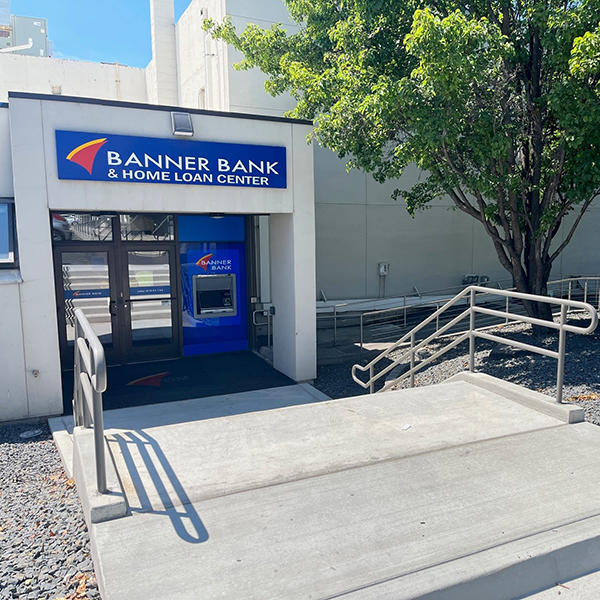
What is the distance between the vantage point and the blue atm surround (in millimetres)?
10281

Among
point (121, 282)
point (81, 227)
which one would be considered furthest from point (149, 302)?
point (81, 227)

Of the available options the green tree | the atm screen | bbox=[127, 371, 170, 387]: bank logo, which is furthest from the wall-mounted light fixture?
bbox=[127, 371, 170, 387]: bank logo

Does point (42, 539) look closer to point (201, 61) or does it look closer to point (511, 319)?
point (511, 319)

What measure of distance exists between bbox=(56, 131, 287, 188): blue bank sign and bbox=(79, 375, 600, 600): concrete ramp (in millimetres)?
4312

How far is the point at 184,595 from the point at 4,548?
1.60m

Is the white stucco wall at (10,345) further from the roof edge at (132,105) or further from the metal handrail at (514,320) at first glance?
the metal handrail at (514,320)

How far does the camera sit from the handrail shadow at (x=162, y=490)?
9.45 feet

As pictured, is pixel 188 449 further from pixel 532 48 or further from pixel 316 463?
pixel 532 48

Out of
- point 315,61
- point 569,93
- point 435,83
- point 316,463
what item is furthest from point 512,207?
point 316,463

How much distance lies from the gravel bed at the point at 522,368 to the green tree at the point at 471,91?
1.01m

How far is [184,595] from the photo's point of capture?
2369mm

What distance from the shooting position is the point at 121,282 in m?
9.62

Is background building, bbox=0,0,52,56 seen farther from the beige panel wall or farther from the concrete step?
the concrete step

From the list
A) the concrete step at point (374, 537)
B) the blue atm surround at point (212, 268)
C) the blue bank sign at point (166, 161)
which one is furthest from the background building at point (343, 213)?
the concrete step at point (374, 537)
